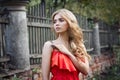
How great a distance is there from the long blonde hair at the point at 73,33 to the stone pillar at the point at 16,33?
3158mm

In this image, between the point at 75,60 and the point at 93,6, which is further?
the point at 93,6

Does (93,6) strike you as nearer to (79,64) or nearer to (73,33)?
(73,33)

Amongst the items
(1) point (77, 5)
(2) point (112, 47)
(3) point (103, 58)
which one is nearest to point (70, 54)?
(1) point (77, 5)

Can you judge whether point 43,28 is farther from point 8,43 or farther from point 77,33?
point 77,33

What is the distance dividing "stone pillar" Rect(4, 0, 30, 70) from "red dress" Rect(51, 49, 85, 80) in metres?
3.34

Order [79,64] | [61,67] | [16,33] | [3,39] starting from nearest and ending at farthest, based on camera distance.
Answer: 1. [61,67]
2. [79,64]
3. [3,39]
4. [16,33]

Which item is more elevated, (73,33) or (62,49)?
(73,33)

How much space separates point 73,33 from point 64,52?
0.25 m

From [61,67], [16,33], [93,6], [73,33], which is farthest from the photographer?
[93,6]

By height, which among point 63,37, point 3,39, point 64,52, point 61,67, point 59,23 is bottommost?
→ point 3,39

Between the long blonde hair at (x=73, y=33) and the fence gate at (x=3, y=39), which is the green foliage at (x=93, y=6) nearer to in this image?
the fence gate at (x=3, y=39)

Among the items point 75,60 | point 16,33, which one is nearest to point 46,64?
point 75,60

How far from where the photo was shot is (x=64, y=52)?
361 cm

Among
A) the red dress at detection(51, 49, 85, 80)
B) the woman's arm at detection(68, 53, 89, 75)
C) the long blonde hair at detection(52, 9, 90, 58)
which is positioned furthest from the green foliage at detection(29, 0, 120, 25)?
the red dress at detection(51, 49, 85, 80)
